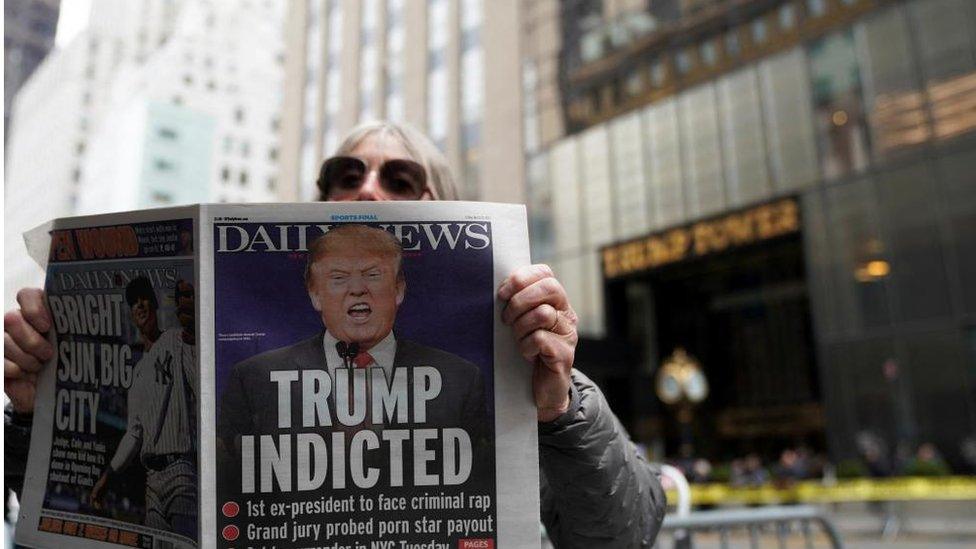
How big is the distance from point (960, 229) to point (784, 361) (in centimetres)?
1015

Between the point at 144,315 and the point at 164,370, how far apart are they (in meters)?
0.10

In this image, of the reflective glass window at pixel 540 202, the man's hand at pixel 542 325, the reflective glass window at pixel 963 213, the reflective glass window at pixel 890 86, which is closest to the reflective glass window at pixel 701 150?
the reflective glass window at pixel 890 86

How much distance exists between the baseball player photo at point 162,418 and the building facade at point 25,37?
99 cm

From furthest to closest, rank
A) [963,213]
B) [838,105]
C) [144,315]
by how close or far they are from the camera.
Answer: [838,105] < [963,213] < [144,315]

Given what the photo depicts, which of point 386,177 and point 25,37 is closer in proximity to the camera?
point 386,177

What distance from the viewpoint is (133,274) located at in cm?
132

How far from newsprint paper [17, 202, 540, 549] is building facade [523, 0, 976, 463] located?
17.3 metres

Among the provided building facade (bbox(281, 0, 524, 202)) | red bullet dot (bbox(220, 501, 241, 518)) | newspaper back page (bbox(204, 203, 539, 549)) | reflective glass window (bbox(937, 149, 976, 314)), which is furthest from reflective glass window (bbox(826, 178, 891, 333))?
red bullet dot (bbox(220, 501, 241, 518))

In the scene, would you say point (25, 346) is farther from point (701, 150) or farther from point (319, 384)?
point (701, 150)

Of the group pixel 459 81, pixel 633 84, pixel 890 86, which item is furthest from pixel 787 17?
pixel 459 81

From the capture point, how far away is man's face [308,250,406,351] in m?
1.25

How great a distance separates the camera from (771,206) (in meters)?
19.9

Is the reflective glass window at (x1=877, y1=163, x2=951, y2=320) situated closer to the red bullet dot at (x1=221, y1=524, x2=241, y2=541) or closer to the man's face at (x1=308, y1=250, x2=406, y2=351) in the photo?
the man's face at (x1=308, y1=250, x2=406, y2=351)

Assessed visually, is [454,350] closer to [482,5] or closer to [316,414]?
[316,414]
